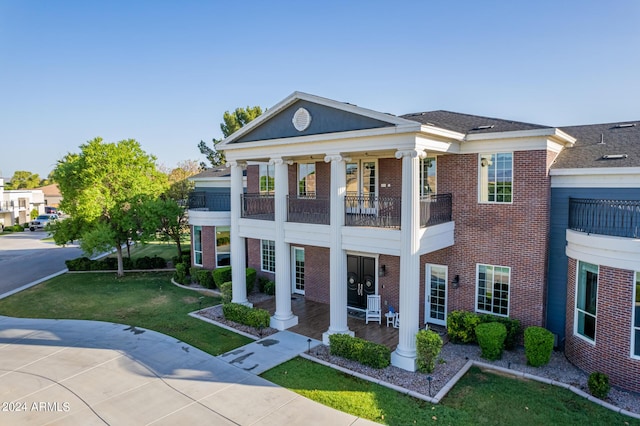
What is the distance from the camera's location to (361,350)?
11391 millimetres

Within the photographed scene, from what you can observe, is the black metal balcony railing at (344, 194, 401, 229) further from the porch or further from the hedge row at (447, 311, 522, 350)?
the porch

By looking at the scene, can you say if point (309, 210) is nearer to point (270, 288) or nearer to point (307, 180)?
point (307, 180)

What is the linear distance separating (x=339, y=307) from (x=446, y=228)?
4.37 metres

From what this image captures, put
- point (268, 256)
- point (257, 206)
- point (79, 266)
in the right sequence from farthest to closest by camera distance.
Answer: point (79, 266) < point (268, 256) < point (257, 206)

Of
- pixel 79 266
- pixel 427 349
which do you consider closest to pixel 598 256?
pixel 427 349

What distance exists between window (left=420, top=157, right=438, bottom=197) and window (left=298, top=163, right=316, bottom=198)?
511cm

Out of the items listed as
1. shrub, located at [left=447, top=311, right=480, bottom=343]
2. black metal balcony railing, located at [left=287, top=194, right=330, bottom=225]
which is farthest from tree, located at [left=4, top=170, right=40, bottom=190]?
shrub, located at [left=447, top=311, right=480, bottom=343]

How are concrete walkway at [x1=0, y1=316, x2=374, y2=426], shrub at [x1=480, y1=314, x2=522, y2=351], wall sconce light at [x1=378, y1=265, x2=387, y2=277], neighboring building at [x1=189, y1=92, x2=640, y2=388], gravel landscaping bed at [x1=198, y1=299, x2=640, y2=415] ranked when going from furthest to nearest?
wall sconce light at [x1=378, y1=265, x2=387, y2=277] < shrub at [x1=480, y1=314, x2=522, y2=351] < neighboring building at [x1=189, y1=92, x2=640, y2=388] < gravel landscaping bed at [x1=198, y1=299, x2=640, y2=415] < concrete walkway at [x1=0, y1=316, x2=374, y2=426]

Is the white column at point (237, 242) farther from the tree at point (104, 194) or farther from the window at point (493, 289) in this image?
the window at point (493, 289)

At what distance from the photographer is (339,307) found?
12.9 m

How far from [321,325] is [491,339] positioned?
5.95m

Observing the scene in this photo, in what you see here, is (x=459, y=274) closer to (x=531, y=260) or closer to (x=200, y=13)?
(x=531, y=260)

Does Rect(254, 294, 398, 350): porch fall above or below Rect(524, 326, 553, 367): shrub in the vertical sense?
below

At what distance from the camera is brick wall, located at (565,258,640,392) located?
9.84 m
